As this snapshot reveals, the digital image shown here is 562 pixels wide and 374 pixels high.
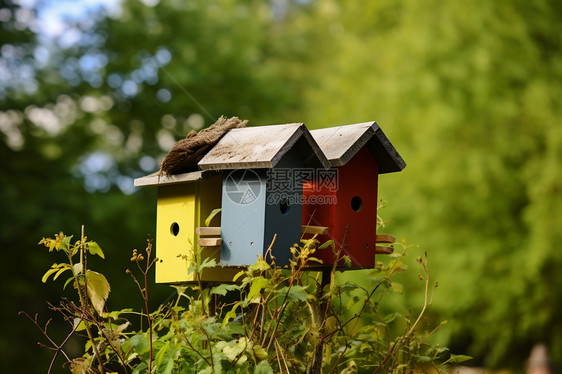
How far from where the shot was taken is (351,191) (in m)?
2.94

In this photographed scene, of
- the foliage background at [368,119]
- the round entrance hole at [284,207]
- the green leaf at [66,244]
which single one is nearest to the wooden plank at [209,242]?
the round entrance hole at [284,207]

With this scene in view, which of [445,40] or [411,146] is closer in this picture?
[445,40]

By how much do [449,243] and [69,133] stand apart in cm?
739

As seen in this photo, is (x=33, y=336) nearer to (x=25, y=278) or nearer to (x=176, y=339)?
(x=25, y=278)

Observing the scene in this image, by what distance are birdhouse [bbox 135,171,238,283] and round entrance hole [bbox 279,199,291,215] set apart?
35 cm

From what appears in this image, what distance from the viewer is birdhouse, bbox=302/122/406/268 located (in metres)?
2.83

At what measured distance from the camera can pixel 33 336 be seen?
44.4 ft

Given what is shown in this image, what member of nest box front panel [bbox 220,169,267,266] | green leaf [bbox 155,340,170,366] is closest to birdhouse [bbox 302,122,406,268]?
nest box front panel [bbox 220,169,267,266]

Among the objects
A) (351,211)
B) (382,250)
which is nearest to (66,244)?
(351,211)

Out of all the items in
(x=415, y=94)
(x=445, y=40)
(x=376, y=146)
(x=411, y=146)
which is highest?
(x=445, y=40)

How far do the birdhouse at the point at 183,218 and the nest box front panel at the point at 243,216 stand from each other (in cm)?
14

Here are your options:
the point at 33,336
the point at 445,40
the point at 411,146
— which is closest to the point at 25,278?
the point at 33,336

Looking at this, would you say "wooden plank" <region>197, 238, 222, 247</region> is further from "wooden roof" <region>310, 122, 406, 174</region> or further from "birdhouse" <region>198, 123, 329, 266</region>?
"wooden roof" <region>310, 122, 406, 174</region>
